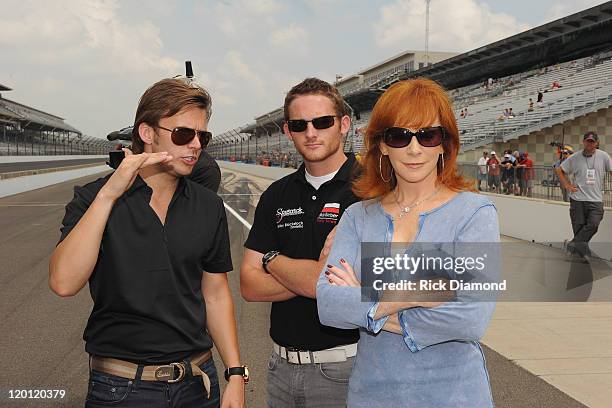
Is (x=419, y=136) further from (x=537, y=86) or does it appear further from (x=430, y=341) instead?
(x=537, y=86)

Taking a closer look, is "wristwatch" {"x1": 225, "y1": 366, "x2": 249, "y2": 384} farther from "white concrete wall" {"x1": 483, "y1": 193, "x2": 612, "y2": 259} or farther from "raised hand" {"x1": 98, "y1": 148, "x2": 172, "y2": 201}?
"white concrete wall" {"x1": 483, "y1": 193, "x2": 612, "y2": 259}

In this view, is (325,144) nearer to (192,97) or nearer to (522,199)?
(192,97)

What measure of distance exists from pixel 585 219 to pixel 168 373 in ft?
26.9

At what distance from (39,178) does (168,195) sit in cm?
3572

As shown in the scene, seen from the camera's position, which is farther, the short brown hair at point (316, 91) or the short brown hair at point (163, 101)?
the short brown hair at point (316, 91)

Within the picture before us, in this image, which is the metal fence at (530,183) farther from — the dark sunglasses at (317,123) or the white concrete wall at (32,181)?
the white concrete wall at (32,181)

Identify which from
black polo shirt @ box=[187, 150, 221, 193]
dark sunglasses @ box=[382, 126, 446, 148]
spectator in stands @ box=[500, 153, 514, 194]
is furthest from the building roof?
dark sunglasses @ box=[382, 126, 446, 148]

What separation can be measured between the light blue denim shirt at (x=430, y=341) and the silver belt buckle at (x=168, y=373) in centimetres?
66

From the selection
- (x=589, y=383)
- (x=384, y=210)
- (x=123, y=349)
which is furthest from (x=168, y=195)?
(x=589, y=383)

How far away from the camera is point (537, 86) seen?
117 ft

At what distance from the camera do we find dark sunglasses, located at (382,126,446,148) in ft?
6.43

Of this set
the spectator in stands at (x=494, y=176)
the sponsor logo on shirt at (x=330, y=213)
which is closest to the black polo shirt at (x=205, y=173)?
the sponsor logo on shirt at (x=330, y=213)


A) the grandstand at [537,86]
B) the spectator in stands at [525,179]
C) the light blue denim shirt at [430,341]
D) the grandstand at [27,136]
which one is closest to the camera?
the light blue denim shirt at [430,341]

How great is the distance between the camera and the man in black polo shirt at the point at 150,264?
2100 millimetres
